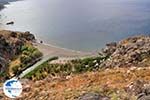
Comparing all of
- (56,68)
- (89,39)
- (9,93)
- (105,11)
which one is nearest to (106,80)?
(9,93)

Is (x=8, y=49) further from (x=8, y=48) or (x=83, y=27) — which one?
(x=83, y=27)

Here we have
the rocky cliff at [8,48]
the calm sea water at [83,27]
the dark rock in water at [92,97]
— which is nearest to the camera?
the dark rock in water at [92,97]

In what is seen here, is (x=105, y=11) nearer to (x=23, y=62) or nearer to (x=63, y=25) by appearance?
(x=63, y=25)

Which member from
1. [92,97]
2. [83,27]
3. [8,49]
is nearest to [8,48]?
[8,49]

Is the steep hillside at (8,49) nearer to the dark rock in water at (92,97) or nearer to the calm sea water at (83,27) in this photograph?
the calm sea water at (83,27)

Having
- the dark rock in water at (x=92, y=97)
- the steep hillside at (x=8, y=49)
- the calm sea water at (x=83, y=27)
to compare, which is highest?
the dark rock in water at (x=92, y=97)

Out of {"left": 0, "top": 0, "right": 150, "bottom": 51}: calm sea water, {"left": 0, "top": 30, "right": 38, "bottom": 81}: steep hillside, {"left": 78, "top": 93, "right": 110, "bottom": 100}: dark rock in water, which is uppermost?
{"left": 78, "top": 93, "right": 110, "bottom": 100}: dark rock in water

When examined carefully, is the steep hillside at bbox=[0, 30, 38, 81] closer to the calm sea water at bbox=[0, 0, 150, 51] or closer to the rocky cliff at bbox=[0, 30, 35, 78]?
the rocky cliff at bbox=[0, 30, 35, 78]

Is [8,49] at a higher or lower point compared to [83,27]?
higher

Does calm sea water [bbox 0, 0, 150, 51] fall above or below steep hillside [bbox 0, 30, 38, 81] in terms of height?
below

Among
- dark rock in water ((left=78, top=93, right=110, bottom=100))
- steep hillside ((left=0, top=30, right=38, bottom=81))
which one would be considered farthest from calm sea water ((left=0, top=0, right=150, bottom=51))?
dark rock in water ((left=78, top=93, right=110, bottom=100))

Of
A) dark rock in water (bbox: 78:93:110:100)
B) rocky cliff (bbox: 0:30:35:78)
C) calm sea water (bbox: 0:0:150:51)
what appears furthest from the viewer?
calm sea water (bbox: 0:0:150:51)

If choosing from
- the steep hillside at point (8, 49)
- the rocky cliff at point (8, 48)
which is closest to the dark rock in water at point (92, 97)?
the steep hillside at point (8, 49)

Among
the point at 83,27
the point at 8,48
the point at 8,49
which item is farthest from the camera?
the point at 83,27
